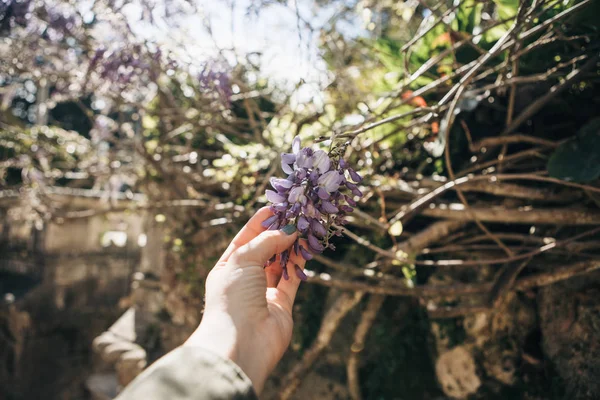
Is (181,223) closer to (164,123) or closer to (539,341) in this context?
(164,123)

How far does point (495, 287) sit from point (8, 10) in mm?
2847

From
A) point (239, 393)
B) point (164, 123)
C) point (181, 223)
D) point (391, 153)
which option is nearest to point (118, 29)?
point (164, 123)

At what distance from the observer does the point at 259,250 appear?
927mm

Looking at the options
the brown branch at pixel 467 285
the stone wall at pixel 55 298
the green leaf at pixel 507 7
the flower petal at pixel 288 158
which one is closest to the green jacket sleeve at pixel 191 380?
the flower petal at pixel 288 158

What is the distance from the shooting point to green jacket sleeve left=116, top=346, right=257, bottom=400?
0.68m

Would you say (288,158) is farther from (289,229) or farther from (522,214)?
(522,214)

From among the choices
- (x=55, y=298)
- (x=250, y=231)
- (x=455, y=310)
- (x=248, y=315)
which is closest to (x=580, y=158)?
(x=455, y=310)

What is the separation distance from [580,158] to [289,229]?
1351 millimetres

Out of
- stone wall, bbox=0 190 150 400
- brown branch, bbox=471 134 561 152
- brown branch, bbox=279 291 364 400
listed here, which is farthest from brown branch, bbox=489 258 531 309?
stone wall, bbox=0 190 150 400

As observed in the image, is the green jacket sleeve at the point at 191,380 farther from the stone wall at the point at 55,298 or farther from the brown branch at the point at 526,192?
the stone wall at the point at 55,298

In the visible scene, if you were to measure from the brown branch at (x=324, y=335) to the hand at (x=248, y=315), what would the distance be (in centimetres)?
129

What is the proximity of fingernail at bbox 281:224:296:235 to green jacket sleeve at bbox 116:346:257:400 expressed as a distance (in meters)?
0.31

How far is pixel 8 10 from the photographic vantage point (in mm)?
2338

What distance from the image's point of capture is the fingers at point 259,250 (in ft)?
3.03
